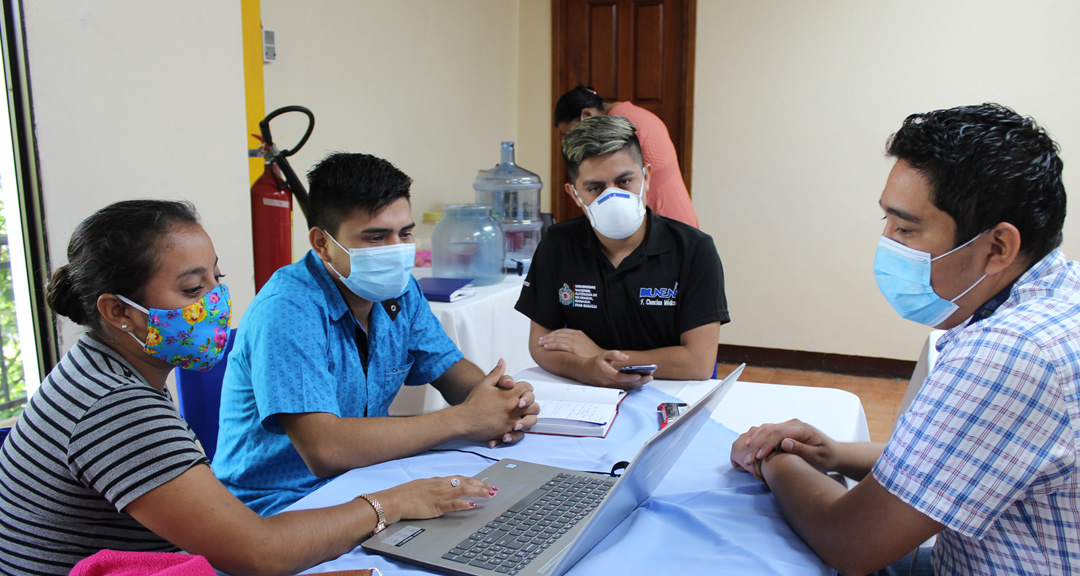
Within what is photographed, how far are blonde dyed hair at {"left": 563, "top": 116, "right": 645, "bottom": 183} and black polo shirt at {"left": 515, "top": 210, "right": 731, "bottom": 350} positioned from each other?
7.3 inches

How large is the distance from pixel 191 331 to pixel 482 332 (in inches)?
64.0

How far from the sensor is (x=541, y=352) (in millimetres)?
1840

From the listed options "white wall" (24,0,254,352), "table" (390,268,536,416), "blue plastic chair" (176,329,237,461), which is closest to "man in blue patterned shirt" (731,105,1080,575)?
"blue plastic chair" (176,329,237,461)

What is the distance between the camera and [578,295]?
77.7 inches

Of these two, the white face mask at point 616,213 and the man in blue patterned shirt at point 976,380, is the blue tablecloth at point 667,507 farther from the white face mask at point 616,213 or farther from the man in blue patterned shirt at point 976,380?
the white face mask at point 616,213

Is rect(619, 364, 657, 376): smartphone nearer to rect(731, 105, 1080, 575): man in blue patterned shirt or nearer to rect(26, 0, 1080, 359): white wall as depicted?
rect(731, 105, 1080, 575): man in blue patterned shirt

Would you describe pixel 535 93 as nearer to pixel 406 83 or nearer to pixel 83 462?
pixel 406 83

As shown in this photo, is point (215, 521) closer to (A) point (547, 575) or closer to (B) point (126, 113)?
(A) point (547, 575)

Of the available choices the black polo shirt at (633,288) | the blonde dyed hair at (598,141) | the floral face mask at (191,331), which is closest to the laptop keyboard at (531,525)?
the floral face mask at (191,331)

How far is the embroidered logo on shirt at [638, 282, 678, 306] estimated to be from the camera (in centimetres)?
191

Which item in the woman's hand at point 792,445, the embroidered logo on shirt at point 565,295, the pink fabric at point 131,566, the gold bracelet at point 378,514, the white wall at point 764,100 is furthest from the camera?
the white wall at point 764,100

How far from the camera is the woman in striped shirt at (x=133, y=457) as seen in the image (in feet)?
2.89

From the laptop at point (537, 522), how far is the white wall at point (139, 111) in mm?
1156

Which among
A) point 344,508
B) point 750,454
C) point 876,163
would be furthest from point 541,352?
point 876,163
